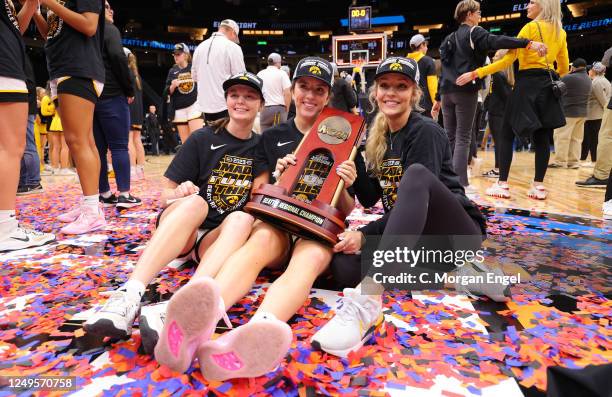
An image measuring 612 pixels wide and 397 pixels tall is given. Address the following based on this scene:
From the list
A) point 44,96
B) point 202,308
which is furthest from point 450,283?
point 44,96

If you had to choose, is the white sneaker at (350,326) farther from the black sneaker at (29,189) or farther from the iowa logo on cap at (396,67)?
the black sneaker at (29,189)

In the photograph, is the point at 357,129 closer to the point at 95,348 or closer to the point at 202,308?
the point at 202,308

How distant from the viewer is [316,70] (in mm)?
1555

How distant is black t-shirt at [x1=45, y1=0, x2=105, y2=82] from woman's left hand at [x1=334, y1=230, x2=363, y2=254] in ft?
6.25

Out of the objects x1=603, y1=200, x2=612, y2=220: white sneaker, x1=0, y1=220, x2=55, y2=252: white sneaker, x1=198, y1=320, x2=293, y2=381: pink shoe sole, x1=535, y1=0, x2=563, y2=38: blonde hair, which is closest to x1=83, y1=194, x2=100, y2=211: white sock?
x1=0, y1=220, x2=55, y2=252: white sneaker

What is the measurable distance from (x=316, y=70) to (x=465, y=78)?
2.07 m

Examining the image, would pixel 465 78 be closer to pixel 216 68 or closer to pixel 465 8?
pixel 465 8

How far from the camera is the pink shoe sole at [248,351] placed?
0.85m

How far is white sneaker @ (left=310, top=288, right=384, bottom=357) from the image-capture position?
1.02m

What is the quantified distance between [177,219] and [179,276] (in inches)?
15.7

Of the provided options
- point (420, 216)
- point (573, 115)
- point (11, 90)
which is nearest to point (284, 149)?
point (420, 216)

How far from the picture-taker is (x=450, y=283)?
156cm

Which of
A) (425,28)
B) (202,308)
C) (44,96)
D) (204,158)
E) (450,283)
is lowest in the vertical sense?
(450,283)

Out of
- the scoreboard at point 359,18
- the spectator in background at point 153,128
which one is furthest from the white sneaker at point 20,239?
the scoreboard at point 359,18
